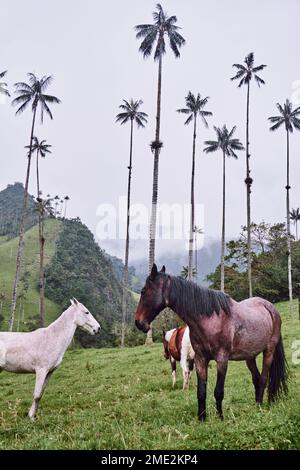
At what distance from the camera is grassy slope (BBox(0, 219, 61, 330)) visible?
116062 mm

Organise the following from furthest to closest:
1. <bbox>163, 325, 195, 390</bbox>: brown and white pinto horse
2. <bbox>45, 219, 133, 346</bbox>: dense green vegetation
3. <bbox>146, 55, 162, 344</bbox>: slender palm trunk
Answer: <bbox>45, 219, 133, 346</bbox>: dense green vegetation < <bbox>146, 55, 162, 344</bbox>: slender palm trunk < <bbox>163, 325, 195, 390</bbox>: brown and white pinto horse

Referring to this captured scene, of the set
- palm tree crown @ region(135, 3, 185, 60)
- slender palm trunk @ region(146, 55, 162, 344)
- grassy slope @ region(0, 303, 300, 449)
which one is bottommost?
grassy slope @ region(0, 303, 300, 449)

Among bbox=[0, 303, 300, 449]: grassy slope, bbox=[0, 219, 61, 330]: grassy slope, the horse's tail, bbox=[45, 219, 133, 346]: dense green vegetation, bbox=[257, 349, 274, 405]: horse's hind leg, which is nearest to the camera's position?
bbox=[0, 303, 300, 449]: grassy slope

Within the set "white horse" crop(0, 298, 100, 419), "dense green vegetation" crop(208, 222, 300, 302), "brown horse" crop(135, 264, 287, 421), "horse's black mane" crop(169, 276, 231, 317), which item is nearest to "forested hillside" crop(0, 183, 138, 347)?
"dense green vegetation" crop(208, 222, 300, 302)

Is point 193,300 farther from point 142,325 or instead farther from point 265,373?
point 265,373

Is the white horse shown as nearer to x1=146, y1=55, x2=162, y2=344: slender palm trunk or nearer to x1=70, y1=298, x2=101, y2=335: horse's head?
x1=70, y1=298, x2=101, y2=335: horse's head

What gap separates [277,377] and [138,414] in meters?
3.16

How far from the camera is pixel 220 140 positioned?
168ft

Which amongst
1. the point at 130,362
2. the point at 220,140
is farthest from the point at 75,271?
the point at 130,362

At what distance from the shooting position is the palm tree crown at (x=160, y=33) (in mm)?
38656

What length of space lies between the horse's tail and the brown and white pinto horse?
4860mm
